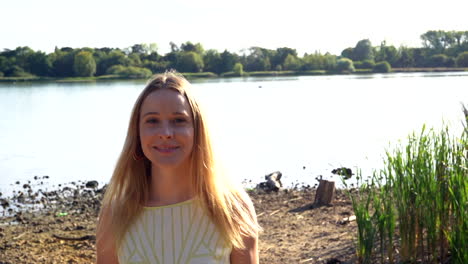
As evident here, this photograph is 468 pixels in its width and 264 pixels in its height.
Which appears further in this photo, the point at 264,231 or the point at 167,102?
the point at 264,231

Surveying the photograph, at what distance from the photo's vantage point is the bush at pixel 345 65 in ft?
269

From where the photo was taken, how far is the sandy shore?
19.1 feet

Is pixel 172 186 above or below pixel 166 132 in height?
below

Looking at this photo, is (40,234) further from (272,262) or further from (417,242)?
(417,242)

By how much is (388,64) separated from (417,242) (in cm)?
7691

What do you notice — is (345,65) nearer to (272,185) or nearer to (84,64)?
(84,64)

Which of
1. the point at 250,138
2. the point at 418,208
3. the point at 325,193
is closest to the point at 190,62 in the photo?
the point at 250,138

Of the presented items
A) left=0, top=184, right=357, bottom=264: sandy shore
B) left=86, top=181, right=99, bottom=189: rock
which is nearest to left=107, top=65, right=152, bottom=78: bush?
left=86, top=181, right=99, bottom=189: rock

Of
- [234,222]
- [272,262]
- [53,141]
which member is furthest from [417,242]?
[53,141]

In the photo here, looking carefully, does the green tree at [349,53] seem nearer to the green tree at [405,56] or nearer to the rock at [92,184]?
the green tree at [405,56]

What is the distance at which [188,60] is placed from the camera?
244ft

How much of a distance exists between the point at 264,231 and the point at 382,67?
75015 mm

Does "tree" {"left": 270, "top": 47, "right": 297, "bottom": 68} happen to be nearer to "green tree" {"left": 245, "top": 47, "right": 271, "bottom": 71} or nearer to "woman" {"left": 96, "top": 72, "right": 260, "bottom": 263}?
"green tree" {"left": 245, "top": 47, "right": 271, "bottom": 71}

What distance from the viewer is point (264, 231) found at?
683 centimetres
